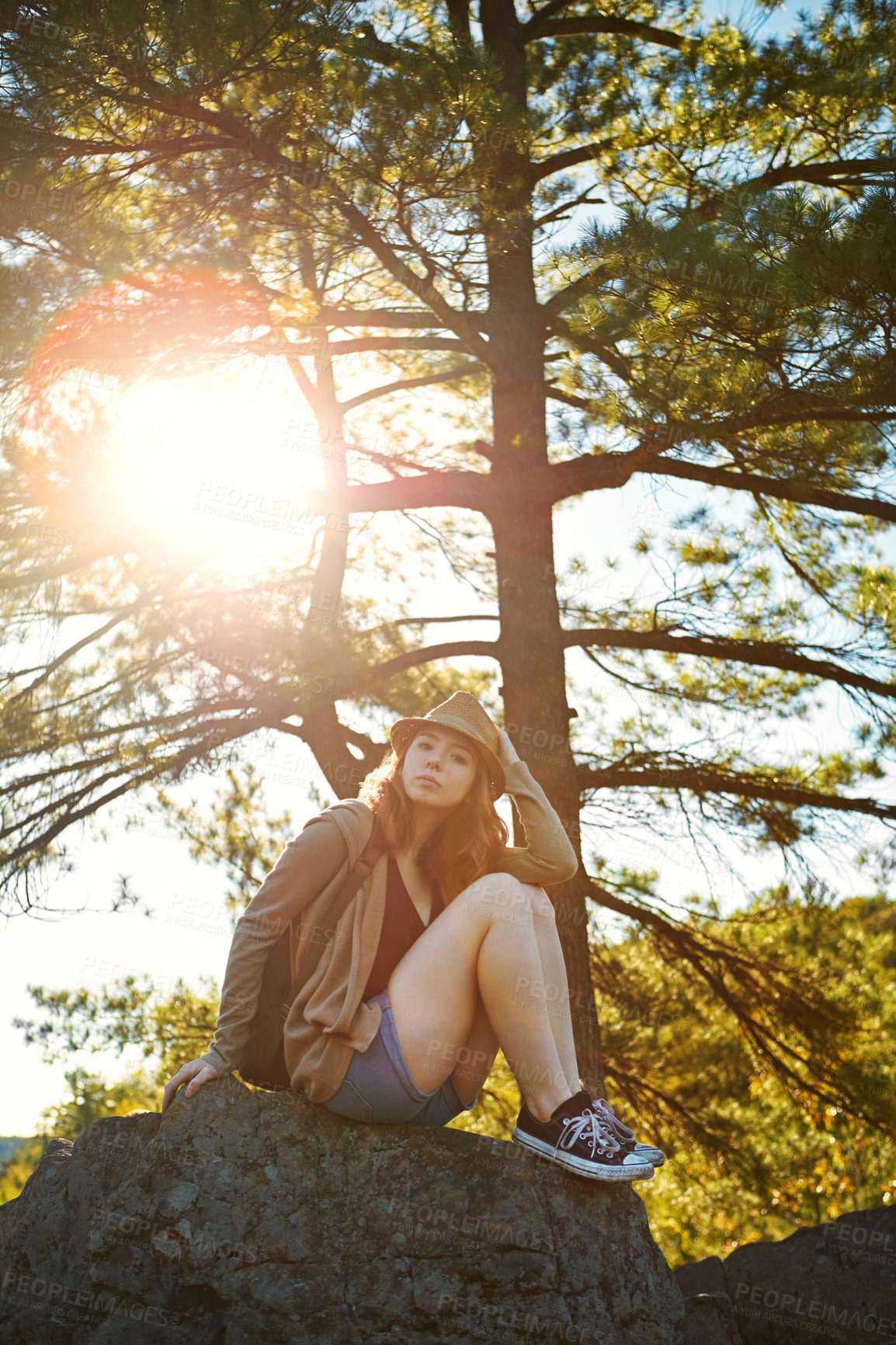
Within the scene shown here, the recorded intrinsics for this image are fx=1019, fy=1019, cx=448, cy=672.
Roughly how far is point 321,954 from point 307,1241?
27.5 inches

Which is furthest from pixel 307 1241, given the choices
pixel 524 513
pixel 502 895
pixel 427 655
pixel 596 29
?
pixel 596 29

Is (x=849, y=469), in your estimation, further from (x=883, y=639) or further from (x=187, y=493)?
(x=187, y=493)

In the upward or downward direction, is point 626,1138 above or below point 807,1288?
above

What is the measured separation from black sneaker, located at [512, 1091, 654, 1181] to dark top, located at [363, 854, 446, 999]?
56 centimetres

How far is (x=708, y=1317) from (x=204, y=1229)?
1.88 meters

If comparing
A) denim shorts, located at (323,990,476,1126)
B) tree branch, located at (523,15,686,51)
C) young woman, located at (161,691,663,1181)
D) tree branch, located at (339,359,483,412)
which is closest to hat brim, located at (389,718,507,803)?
young woman, located at (161,691,663,1181)

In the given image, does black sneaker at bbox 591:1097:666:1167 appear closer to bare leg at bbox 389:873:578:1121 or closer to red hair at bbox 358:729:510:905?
bare leg at bbox 389:873:578:1121

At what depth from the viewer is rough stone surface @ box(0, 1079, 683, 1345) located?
2506 mm

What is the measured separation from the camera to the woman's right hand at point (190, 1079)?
260 cm

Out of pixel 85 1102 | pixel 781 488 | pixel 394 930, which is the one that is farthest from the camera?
pixel 85 1102

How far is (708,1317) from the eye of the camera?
3410 millimetres

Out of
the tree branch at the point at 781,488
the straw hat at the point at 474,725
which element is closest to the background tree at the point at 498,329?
the tree branch at the point at 781,488

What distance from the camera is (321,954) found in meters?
2.73

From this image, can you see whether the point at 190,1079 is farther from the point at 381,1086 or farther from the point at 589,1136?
the point at 589,1136
